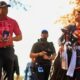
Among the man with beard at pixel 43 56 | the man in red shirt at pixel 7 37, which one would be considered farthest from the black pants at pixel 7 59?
the man with beard at pixel 43 56

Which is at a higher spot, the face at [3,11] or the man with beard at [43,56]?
the face at [3,11]

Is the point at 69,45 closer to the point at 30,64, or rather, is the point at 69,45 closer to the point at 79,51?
the point at 79,51

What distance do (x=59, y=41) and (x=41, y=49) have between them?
471cm

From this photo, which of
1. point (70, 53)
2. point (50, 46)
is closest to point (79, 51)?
point (70, 53)

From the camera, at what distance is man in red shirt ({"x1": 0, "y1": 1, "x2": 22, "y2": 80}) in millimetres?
11000

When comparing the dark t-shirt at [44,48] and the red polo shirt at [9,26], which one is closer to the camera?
the red polo shirt at [9,26]

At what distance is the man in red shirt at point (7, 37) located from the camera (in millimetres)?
11000

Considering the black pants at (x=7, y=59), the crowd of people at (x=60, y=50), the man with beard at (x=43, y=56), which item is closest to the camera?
the crowd of people at (x=60, y=50)

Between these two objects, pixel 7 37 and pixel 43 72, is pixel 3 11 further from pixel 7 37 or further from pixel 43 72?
pixel 43 72

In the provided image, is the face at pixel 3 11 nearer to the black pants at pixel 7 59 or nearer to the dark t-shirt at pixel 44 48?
the black pants at pixel 7 59

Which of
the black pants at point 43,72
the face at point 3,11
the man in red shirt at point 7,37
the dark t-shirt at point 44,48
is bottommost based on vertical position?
the black pants at point 43,72

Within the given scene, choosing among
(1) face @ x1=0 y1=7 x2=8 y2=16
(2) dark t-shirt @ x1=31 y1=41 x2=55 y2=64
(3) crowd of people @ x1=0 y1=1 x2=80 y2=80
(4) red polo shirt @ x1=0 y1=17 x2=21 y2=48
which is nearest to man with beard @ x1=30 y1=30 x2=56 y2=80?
(2) dark t-shirt @ x1=31 y1=41 x2=55 y2=64

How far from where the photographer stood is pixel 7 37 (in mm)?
11078

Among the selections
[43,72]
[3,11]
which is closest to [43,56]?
[43,72]
